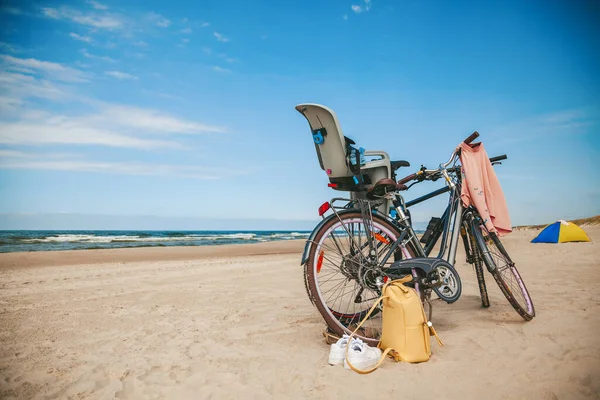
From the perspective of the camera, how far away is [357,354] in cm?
249

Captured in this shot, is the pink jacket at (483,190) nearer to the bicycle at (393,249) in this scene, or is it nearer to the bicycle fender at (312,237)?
the bicycle at (393,249)

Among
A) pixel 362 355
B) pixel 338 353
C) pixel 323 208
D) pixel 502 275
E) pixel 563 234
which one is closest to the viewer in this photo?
pixel 362 355

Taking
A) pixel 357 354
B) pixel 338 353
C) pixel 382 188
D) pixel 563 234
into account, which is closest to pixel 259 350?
pixel 338 353

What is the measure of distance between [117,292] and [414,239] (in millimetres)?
4943

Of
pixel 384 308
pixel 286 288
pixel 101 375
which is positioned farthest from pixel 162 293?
pixel 384 308

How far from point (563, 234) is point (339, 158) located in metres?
14.5

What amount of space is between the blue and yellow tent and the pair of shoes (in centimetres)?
1468

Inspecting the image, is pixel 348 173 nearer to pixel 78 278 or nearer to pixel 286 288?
pixel 286 288

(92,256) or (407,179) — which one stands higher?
(407,179)

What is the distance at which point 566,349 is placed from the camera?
258cm

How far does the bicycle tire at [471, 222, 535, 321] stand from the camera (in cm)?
331

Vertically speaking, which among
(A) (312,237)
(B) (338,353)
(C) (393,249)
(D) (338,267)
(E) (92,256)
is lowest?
(E) (92,256)

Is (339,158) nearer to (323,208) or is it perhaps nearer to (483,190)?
(323,208)

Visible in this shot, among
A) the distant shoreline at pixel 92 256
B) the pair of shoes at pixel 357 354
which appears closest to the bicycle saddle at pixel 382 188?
A: the pair of shoes at pixel 357 354
